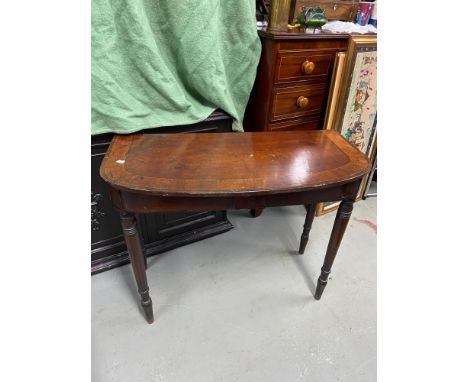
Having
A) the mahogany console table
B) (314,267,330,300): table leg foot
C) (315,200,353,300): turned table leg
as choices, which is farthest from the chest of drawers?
(314,267,330,300): table leg foot

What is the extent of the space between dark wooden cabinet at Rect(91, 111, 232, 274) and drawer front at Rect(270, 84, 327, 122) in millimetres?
256

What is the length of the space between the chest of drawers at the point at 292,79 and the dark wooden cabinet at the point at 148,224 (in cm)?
24

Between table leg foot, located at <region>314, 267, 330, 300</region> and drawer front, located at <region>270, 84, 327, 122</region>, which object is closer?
table leg foot, located at <region>314, 267, 330, 300</region>

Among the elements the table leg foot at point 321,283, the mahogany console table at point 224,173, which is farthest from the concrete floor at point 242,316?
the mahogany console table at point 224,173

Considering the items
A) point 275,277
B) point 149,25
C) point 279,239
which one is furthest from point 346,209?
point 149,25

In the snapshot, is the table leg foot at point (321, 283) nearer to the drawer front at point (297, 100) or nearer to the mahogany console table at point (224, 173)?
the mahogany console table at point (224, 173)

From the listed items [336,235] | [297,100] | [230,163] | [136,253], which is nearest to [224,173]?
[230,163]

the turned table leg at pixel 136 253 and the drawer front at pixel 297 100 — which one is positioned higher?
the drawer front at pixel 297 100

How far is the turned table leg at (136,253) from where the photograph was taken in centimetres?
93

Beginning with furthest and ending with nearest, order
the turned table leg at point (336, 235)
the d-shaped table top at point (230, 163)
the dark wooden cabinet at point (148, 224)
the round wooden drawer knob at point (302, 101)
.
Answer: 1. the round wooden drawer knob at point (302, 101)
2. the dark wooden cabinet at point (148, 224)
3. the turned table leg at point (336, 235)
4. the d-shaped table top at point (230, 163)

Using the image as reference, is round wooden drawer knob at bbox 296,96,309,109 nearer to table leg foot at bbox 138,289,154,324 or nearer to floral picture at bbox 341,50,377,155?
floral picture at bbox 341,50,377,155

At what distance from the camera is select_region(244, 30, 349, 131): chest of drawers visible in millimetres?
1295

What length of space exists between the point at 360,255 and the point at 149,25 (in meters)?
1.51

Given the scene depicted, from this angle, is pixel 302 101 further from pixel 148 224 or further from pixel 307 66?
pixel 148 224
